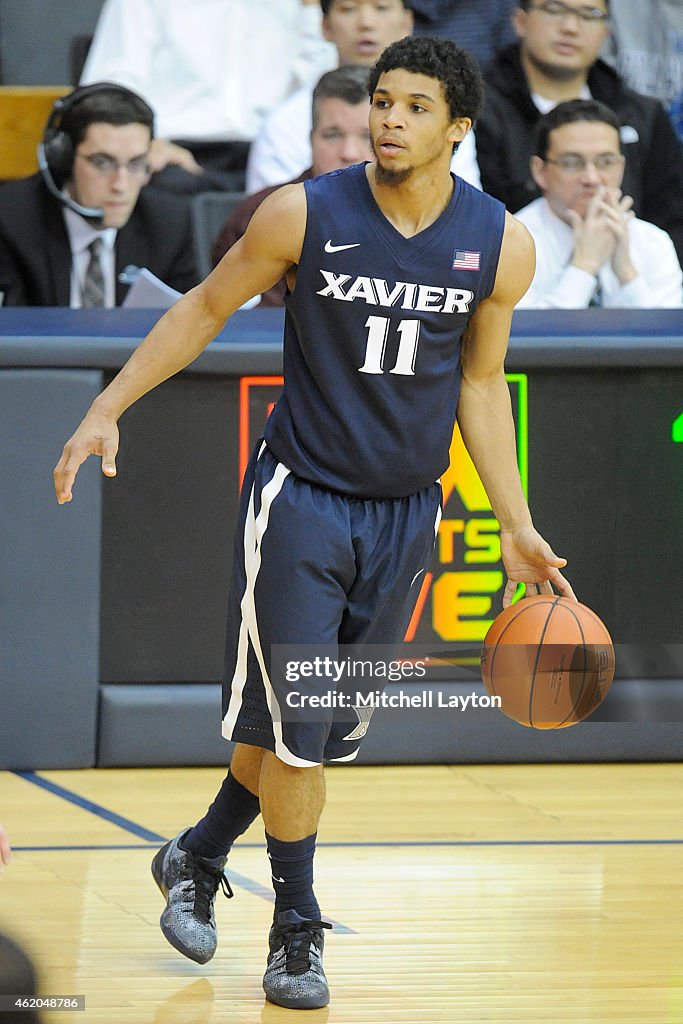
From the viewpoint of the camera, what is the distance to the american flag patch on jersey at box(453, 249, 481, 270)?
3484mm

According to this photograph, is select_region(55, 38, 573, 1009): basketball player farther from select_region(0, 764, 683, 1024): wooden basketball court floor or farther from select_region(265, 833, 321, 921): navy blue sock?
select_region(0, 764, 683, 1024): wooden basketball court floor

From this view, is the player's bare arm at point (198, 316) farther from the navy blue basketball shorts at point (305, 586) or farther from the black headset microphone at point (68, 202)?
the black headset microphone at point (68, 202)

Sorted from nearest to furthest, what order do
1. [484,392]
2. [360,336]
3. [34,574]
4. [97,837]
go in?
[360,336] < [484,392] < [97,837] < [34,574]

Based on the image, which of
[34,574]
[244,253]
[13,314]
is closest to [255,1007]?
[244,253]

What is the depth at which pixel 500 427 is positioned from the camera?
3.71 metres

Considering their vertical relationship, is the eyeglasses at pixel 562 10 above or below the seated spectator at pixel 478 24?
above

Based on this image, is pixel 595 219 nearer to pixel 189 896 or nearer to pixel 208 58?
pixel 208 58

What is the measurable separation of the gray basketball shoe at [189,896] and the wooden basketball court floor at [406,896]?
8 centimetres

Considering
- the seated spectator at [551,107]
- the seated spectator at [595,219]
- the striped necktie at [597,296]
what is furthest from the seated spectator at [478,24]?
the striped necktie at [597,296]

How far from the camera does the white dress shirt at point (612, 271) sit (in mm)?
6719

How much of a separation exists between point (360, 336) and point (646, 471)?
240 cm

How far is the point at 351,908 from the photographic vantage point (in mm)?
4172

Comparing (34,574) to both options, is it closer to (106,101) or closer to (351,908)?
(351,908)

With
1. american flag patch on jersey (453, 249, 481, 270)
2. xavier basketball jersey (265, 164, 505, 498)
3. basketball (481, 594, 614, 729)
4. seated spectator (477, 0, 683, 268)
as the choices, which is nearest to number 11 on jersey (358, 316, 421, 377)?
xavier basketball jersey (265, 164, 505, 498)
